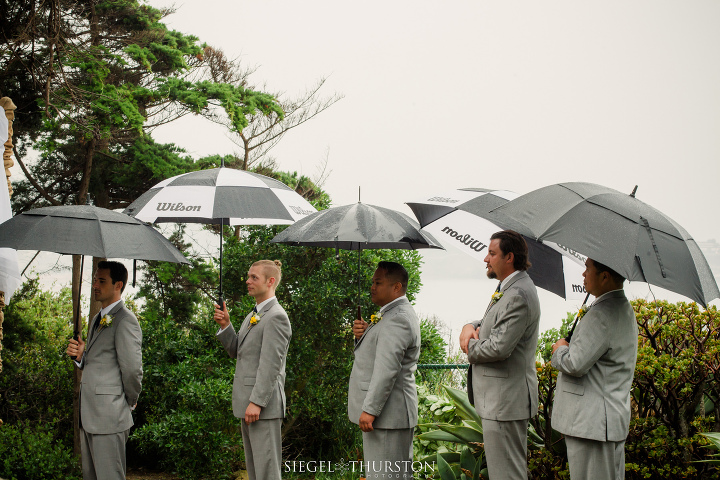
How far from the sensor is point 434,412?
20.2 ft

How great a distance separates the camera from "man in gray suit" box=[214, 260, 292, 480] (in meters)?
4.33

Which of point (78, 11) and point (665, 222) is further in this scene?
point (78, 11)

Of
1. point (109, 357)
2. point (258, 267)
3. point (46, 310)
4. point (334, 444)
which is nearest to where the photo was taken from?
point (109, 357)

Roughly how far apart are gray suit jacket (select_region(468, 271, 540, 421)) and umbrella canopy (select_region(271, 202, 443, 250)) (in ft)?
2.45

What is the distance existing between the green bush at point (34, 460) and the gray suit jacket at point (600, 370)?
5381 millimetres

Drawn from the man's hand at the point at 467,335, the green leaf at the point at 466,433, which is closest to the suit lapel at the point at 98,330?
the man's hand at the point at 467,335

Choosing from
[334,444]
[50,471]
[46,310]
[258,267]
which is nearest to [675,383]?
[258,267]

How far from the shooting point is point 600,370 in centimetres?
337

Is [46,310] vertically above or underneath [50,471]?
above

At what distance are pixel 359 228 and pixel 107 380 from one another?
6.87ft

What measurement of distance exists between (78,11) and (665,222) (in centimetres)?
969

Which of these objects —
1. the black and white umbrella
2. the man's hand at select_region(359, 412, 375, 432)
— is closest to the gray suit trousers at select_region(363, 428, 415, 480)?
the man's hand at select_region(359, 412, 375, 432)

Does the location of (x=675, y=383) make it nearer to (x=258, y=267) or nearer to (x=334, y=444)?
(x=258, y=267)

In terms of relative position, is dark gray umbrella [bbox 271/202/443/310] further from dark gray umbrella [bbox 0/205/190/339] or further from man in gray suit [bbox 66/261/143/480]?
man in gray suit [bbox 66/261/143/480]
